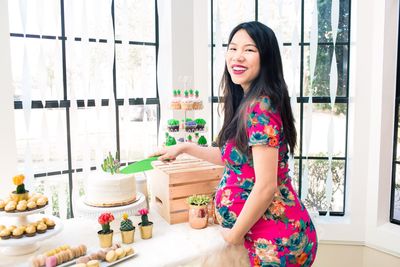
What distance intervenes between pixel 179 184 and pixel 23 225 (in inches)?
26.8

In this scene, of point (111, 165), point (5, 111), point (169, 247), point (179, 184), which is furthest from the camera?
point (5, 111)

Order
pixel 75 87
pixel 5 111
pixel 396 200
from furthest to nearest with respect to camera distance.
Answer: pixel 396 200
pixel 75 87
pixel 5 111

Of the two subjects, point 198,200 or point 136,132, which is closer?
point 198,200

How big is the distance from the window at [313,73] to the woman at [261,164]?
1.48m

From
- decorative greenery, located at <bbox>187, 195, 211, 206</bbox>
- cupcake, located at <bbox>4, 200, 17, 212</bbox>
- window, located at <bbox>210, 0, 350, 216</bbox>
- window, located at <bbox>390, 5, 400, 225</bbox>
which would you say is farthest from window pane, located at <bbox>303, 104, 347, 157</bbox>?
cupcake, located at <bbox>4, 200, 17, 212</bbox>

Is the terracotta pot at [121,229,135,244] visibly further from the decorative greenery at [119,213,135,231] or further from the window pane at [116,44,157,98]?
the window pane at [116,44,157,98]

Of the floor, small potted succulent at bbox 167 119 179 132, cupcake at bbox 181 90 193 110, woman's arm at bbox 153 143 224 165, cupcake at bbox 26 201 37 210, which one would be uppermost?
cupcake at bbox 181 90 193 110

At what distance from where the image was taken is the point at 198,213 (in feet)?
5.57

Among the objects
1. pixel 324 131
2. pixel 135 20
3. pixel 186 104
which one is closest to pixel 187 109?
pixel 186 104

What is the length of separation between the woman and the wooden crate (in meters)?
0.32

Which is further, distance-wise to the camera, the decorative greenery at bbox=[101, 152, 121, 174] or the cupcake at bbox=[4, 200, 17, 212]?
the decorative greenery at bbox=[101, 152, 121, 174]

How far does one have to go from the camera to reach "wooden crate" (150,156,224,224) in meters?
1.75

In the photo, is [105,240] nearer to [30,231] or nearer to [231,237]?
[30,231]

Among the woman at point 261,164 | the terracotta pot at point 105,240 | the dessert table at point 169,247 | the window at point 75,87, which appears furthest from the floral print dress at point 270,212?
the window at point 75,87
